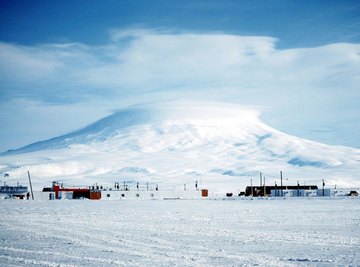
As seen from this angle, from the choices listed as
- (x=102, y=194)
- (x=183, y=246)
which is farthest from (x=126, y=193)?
(x=183, y=246)

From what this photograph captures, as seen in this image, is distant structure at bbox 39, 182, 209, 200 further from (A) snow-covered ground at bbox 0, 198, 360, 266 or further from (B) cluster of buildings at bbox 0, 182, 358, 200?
(A) snow-covered ground at bbox 0, 198, 360, 266

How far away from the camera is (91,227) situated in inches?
931

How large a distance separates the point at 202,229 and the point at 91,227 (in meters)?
5.01

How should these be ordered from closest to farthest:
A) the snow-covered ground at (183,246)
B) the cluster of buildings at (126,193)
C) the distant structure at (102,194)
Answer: the snow-covered ground at (183,246)
the distant structure at (102,194)
the cluster of buildings at (126,193)

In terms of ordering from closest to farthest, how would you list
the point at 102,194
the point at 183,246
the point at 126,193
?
the point at 183,246
the point at 102,194
the point at 126,193

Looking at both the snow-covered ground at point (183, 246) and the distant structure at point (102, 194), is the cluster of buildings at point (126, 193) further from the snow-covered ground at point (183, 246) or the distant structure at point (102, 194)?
the snow-covered ground at point (183, 246)

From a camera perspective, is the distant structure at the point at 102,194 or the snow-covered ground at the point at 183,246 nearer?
the snow-covered ground at the point at 183,246

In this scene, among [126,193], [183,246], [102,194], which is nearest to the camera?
[183,246]

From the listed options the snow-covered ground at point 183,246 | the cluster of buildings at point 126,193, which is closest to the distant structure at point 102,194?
the cluster of buildings at point 126,193

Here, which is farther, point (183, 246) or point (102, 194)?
point (102, 194)

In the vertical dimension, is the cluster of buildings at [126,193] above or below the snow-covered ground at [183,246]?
above

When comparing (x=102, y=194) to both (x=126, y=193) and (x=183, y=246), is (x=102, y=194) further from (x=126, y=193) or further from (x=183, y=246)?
(x=183, y=246)

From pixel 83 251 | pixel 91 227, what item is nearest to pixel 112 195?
→ pixel 91 227

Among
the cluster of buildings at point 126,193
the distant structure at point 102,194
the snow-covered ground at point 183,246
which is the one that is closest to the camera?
the snow-covered ground at point 183,246
